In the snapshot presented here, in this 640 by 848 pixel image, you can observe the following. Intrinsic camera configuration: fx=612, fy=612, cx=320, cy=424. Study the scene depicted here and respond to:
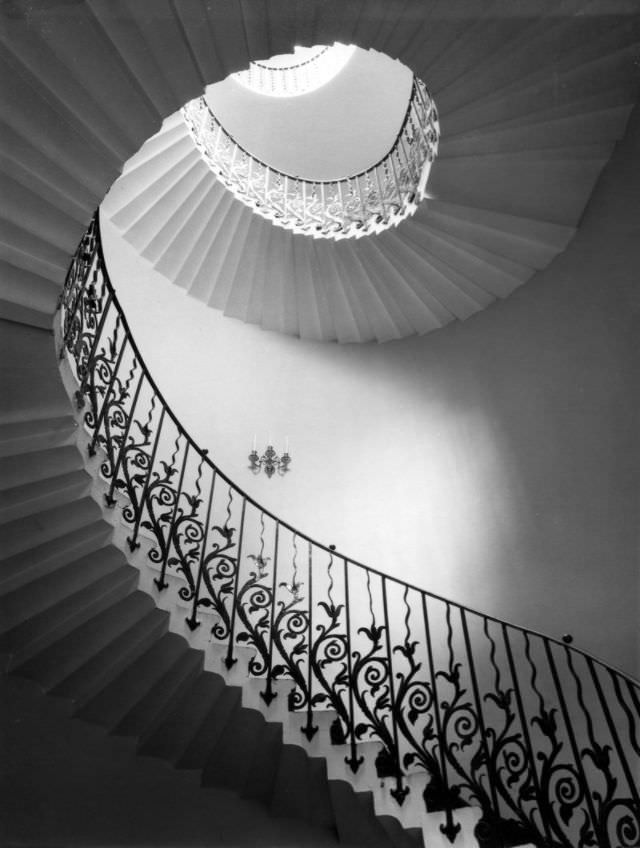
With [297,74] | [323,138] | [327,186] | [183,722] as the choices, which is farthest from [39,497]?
[297,74]

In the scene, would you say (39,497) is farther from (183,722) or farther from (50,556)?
(183,722)

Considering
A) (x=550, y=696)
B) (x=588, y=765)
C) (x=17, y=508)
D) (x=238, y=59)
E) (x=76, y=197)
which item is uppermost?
(x=238, y=59)

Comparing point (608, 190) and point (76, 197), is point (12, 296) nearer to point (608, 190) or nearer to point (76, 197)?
point (76, 197)

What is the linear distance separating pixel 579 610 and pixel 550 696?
0.79 metres

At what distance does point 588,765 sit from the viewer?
494cm

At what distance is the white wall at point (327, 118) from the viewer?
8.32 m

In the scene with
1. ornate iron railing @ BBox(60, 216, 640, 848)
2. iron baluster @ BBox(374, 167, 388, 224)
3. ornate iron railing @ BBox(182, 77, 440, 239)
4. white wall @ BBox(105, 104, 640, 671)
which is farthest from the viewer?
iron baluster @ BBox(374, 167, 388, 224)

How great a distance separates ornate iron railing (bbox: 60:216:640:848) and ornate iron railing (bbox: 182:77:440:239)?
2.00m

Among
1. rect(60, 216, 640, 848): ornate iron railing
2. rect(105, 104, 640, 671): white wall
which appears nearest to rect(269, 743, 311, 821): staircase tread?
rect(60, 216, 640, 848): ornate iron railing

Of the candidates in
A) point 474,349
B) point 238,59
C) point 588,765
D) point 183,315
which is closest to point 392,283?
point 474,349

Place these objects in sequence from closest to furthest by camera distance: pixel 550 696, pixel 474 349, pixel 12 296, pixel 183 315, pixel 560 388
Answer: pixel 12 296, pixel 550 696, pixel 560 388, pixel 474 349, pixel 183 315

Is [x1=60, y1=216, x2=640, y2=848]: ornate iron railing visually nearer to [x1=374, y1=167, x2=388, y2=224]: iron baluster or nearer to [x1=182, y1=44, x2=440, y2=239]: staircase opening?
[x1=182, y1=44, x2=440, y2=239]: staircase opening

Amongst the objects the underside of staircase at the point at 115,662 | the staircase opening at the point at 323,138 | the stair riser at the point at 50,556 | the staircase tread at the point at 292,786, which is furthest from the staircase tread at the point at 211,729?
the staircase opening at the point at 323,138

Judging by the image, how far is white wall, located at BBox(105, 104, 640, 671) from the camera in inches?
215
